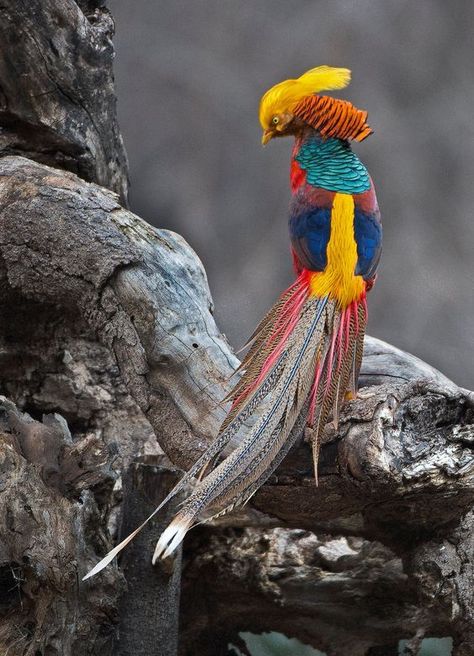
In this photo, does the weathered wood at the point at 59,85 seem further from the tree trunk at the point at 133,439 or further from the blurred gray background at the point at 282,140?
the blurred gray background at the point at 282,140

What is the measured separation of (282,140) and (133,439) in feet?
4.44

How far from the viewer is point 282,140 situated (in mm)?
2959

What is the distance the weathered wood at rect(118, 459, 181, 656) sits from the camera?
1.68 meters

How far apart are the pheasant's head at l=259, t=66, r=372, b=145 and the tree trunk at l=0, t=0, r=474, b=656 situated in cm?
32

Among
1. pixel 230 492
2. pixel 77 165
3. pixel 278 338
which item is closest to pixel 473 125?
pixel 77 165

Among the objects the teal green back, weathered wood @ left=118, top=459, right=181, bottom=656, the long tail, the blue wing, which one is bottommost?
weathered wood @ left=118, top=459, right=181, bottom=656

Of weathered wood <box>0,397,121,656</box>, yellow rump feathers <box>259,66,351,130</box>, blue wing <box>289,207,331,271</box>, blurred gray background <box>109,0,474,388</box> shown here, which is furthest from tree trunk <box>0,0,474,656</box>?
blurred gray background <box>109,0,474,388</box>

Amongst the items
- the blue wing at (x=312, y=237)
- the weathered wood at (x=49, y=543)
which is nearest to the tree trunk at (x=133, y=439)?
the weathered wood at (x=49, y=543)

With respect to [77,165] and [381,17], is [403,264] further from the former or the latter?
[77,165]

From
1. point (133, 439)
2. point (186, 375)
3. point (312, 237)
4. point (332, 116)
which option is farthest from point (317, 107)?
point (133, 439)

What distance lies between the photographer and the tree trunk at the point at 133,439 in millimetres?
1435

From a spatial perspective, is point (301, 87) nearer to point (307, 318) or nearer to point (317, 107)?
point (317, 107)

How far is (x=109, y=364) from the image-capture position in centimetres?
196

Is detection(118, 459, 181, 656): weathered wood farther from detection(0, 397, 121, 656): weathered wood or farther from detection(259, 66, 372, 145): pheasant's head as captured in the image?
detection(259, 66, 372, 145): pheasant's head
